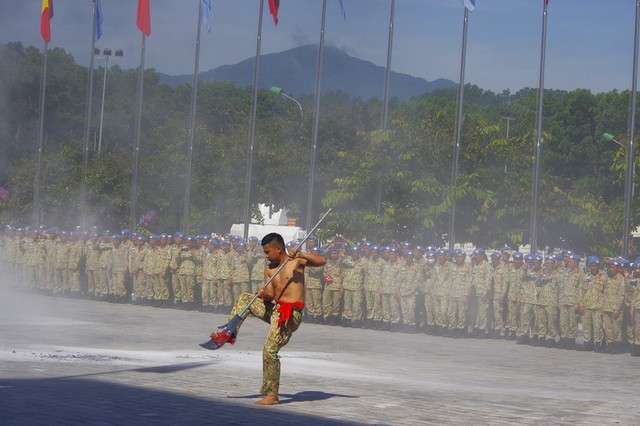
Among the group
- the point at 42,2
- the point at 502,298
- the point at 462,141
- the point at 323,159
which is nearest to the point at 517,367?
the point at 502,298

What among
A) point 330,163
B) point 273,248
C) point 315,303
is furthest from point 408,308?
point 330,163

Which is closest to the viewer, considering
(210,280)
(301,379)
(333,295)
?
(301,379)

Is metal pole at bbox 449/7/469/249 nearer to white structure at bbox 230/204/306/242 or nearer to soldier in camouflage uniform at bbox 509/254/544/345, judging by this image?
soldier in camouflage uniform at bbox 509/254/544/345

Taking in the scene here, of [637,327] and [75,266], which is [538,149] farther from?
[75,266]

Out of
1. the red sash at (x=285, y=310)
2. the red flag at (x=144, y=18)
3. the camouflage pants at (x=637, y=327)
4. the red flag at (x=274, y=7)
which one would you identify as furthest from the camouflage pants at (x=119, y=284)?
the red sash at (x=285, y=310)

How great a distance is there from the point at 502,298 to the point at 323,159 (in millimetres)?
41972

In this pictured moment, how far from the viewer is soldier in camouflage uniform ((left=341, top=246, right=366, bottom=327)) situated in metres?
25.7

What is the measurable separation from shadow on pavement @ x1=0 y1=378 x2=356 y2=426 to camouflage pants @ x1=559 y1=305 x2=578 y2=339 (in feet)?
33.7

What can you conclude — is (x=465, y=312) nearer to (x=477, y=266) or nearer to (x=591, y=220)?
(x=477, y=266)

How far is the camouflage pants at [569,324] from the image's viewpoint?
21906 millimetres

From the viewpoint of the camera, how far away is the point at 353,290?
1011 inches

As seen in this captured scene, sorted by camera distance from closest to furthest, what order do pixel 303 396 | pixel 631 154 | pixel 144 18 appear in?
pixel 303 396, pixel 631 154, pixel 144 18

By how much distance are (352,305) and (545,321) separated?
492 cm

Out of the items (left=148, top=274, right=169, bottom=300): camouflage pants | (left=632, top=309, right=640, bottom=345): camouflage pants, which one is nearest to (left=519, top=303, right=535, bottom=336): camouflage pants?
(left=632, top=309, right=640, bottom=345): camouflage pants
